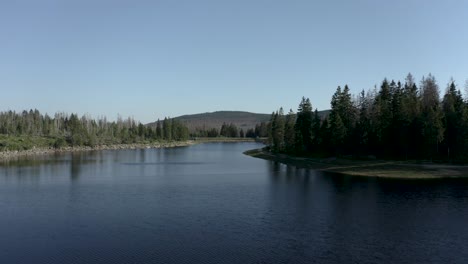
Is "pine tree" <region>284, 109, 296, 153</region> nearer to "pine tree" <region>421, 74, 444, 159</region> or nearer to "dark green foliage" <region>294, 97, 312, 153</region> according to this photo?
"dark green foliage" <region>294, 97, 312, 153</region>

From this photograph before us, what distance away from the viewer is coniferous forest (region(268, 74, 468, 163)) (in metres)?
87.9

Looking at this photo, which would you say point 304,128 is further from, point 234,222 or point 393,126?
point 234,222

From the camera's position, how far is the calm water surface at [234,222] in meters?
31.6

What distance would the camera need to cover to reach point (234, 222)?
40.9 meters

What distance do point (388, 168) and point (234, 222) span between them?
170 ft

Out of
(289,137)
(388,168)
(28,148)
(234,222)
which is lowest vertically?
(234,222)

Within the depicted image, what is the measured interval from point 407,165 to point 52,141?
150 meters

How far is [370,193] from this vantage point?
5809 centimetres

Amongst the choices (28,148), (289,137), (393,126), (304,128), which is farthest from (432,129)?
(28,148)

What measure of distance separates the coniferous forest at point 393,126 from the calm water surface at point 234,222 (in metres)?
21.2

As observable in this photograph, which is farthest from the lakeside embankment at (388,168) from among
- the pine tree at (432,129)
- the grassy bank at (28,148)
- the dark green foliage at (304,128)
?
the grassy bank at (28,148)

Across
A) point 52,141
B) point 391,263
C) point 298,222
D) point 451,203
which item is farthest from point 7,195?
point 52,141

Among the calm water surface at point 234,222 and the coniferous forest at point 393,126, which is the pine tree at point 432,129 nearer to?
the coniferous forest at point 393,126

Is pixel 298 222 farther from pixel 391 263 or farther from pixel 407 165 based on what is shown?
pixel 407 165
